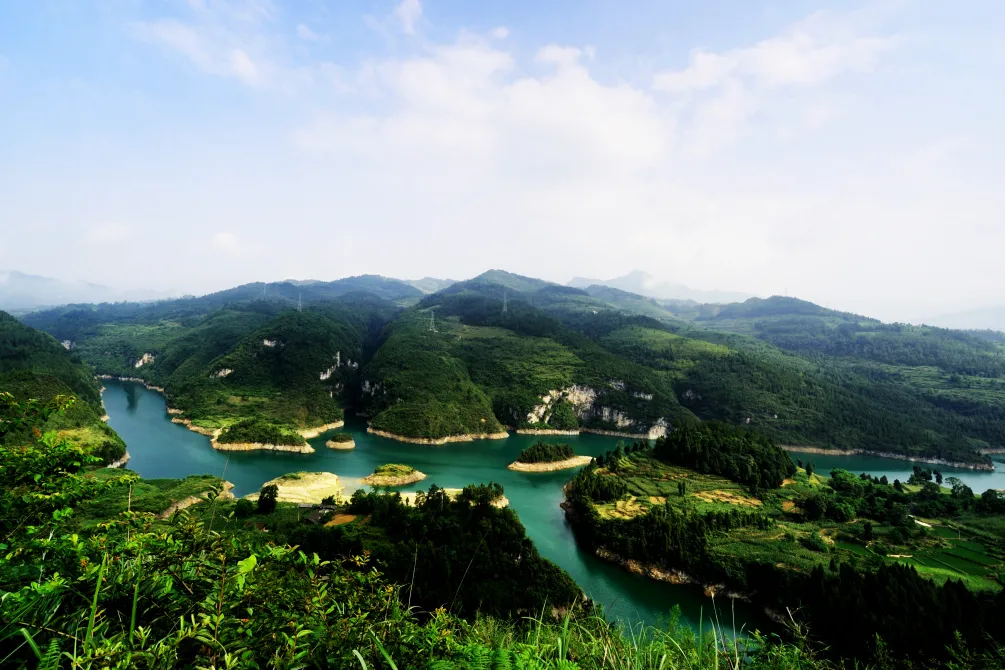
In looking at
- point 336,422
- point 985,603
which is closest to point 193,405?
point 336,422

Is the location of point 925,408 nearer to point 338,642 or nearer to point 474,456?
point 474,456

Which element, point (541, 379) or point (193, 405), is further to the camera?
point (541, 379)

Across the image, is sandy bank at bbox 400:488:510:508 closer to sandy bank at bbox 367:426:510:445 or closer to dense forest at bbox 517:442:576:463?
dense forest at bbox 517:442:576:463

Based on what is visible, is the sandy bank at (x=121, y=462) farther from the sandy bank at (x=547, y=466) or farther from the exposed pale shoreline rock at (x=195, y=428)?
the sandy bank at (x=547, y=466)

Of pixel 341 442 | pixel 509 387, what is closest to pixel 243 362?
pixel 341 442

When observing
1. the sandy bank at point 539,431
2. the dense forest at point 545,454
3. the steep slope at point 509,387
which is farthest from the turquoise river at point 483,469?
the steep slope at point 509,387

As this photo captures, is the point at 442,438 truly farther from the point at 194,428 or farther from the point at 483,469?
the point at 194,428

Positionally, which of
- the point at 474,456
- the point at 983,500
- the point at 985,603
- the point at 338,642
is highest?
the point at 338,642

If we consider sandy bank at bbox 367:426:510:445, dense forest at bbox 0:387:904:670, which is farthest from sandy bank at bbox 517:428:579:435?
dense forest at bbox 0:387:904:670
